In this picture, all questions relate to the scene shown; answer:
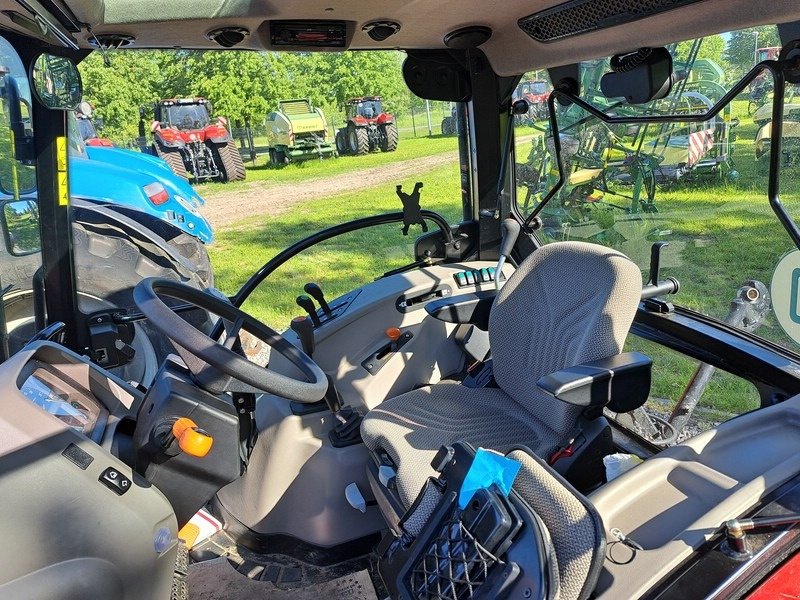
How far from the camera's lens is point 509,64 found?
243 centimetres

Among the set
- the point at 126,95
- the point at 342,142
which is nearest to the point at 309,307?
the point at 126,95

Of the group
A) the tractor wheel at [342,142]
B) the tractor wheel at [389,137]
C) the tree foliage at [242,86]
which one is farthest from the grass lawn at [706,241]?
the tractor wheel at [342,142]

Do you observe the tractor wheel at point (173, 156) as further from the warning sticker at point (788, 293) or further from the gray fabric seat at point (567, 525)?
the gray fabric seat at point (567, 525)

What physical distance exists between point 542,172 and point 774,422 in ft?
4.71

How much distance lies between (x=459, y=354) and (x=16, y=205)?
1.58 meters

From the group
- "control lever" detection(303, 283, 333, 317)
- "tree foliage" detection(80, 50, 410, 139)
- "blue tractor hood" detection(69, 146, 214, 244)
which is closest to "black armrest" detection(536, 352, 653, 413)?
"control lever" detection(303, 283, 333, 317)

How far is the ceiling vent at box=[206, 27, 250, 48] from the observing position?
6.41 feet

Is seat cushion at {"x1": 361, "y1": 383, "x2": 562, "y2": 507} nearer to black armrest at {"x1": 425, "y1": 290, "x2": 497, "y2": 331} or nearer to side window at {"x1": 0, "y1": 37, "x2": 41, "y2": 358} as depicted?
black armrest at {"x1": 425, "y1": 290, "x2": 497, "y2": 331}

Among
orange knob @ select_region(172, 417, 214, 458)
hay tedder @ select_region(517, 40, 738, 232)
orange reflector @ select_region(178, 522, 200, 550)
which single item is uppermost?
hay tedder @ select_region(517, 40, 738, 232)

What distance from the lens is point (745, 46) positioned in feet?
6.19

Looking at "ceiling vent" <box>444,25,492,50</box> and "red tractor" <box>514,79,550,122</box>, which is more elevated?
"ceiling vent" <box>444,25,492,50</box>

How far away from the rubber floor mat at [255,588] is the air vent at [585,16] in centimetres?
176

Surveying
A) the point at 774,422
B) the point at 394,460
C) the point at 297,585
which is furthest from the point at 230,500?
the point at 774,422

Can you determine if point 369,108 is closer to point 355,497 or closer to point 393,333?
point 393,333
